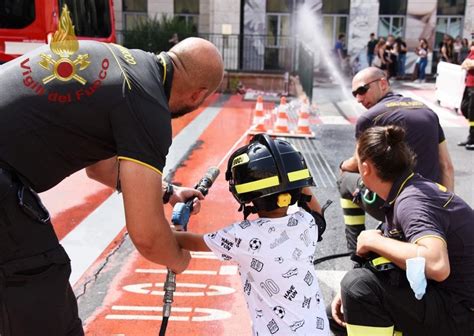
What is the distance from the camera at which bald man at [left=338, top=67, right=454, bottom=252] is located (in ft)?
13.2

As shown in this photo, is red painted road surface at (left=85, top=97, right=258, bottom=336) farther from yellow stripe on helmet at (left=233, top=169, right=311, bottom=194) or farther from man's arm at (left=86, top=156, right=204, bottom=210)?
yellow stripe on helmet at (left=233, top=169, right=311, bottom=194)

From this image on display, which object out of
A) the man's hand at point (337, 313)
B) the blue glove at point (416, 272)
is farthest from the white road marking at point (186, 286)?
the blue glove at point (416, 272)

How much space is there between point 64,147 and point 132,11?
24657 mm

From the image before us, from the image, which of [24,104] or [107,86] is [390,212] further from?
[24,104]

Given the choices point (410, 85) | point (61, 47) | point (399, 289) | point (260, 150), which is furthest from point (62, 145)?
point (410, 85)

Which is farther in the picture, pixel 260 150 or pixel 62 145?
pixel 260 150

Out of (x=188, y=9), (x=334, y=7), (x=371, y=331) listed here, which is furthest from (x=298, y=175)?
(x=334, y=7)

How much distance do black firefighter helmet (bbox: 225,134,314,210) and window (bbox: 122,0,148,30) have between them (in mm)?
24220

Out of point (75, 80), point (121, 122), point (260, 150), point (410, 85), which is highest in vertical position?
point (75, 80)

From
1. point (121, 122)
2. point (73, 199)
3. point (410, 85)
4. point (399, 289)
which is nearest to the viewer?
point (121, 122)

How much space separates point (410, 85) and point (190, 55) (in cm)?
2022

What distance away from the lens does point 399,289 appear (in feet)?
8.88

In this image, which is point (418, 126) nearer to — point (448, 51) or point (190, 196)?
point (190, 196)

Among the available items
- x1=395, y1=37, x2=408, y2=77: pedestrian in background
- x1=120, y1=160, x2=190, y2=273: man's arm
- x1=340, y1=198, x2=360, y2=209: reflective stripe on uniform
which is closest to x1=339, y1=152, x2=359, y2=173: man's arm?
x1=340, y1=198, x2=360, y2=209: reflective stripe on uniform
